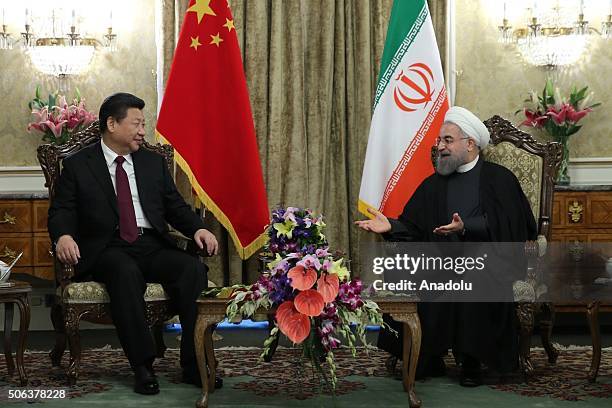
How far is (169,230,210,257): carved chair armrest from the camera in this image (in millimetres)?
4973

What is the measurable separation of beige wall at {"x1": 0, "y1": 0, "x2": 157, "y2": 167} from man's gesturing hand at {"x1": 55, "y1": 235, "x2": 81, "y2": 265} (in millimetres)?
2209

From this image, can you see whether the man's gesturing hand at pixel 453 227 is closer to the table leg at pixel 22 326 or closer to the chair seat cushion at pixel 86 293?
the chair seat cushion at pixel 86 293

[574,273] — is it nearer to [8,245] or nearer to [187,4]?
[187,4]

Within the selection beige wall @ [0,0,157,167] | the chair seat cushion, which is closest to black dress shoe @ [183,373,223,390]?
the chair seat cushion

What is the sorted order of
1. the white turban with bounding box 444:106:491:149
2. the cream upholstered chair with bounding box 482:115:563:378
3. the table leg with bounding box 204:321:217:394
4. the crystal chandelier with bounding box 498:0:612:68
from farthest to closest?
1. the crystal chandelier with bounding box 498:0:612:68
2. the cream upholstered chair with bounding box 482:115:563:378
3. the white turban with bounding box 444:106:491:149
4. the table leg with bounding box 204:321:217:394

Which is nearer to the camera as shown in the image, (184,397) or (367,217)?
(184,397)

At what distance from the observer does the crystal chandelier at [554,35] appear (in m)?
6.61

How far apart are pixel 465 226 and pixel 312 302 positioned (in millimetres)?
1508

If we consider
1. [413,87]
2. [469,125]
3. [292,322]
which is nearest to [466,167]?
[469,125]

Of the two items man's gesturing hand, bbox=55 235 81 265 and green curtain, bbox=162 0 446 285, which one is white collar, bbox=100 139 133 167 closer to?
man's gesturing hand, bbox=55 235 81 265

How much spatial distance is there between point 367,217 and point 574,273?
1427 millimetres

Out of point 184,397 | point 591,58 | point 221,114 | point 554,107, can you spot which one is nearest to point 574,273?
point 554,107

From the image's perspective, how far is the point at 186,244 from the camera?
17.3 ft

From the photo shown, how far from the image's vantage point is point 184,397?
14.4 feet
